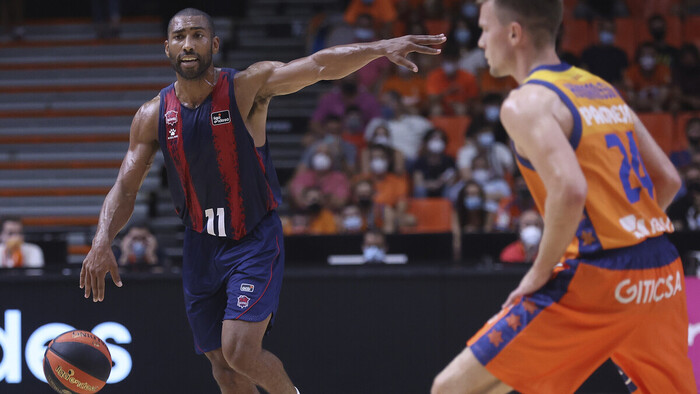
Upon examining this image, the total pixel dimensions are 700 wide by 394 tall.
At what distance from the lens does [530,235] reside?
27.1 feet

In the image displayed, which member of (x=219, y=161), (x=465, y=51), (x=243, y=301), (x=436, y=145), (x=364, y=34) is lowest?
(x=243, y=301)

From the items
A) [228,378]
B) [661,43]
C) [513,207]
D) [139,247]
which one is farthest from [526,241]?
[661,43]

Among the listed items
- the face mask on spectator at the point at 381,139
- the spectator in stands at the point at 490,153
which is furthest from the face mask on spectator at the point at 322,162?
the spectator in stands at the point at 490,153

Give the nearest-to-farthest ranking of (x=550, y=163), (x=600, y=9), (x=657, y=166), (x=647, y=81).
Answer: (x=550, y=163) < (x=657, y=166) < (x=647, y=81) < (x=600, y=9)

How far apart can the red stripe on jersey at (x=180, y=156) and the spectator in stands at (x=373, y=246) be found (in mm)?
3696

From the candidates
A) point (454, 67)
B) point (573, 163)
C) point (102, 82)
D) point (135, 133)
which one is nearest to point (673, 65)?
point (454, 67)

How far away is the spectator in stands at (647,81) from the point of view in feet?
38.2

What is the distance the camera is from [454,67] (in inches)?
471

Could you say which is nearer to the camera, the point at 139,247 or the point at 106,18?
the point at 139,247

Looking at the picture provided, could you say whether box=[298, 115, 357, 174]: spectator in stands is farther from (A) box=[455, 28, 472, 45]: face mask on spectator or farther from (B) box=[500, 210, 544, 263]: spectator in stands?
(B) box=[500, 210, 544, 263]: spectator in stands

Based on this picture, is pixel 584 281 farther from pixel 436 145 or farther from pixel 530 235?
pixel 436 145

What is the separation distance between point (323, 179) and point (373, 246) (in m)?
2.07

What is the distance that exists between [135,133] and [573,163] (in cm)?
279

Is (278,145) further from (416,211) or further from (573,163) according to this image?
(573,163)
